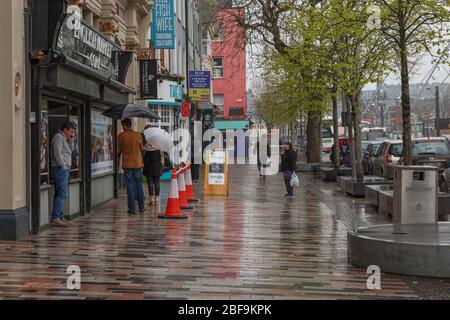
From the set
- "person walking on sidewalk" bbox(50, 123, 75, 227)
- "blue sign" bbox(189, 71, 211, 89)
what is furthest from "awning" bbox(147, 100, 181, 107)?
"person walking on sidewalk" bbox(50, 123, 75, 227)

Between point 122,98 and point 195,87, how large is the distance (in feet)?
40.6

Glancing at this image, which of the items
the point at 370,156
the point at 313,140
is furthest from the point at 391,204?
the point at 313,140

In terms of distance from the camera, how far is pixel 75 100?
42.7 feet

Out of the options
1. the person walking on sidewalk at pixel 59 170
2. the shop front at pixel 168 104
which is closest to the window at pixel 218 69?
the shop front at pixel 168 104

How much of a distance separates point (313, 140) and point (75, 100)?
23498mm

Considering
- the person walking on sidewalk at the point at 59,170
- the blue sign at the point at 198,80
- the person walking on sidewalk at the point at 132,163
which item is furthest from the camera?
the blue sign at the point at 198,80

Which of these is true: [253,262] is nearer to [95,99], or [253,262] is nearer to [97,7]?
[95,99]

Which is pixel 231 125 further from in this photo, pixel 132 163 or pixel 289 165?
pixel 132 163

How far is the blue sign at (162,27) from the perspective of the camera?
2338 centimetres

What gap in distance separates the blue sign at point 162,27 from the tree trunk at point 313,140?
41.0 feet

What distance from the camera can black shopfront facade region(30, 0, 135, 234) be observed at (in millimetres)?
10117

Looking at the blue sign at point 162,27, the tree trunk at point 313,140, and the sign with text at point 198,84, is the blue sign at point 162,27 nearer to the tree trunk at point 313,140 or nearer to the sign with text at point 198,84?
the sign with text at point 198,84

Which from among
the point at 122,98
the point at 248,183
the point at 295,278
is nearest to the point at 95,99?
the point at 122,98
